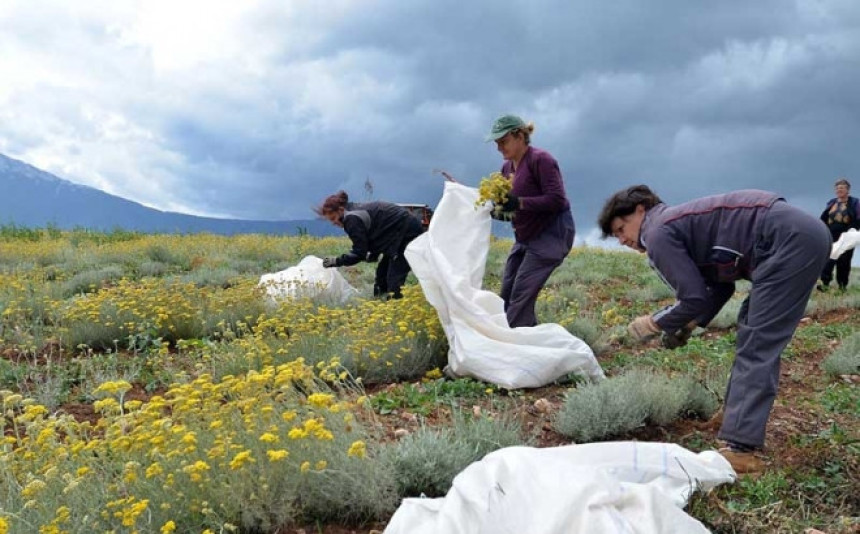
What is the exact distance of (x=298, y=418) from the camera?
2.83 meters

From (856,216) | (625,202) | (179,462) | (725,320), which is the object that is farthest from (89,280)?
(856,216)

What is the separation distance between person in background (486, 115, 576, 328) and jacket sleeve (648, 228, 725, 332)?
182 centimetres

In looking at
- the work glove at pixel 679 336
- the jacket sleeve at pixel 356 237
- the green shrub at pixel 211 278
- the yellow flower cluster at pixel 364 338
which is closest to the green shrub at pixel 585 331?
the yellow flower cluster at pixel 364 338

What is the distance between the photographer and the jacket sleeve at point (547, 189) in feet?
16.0

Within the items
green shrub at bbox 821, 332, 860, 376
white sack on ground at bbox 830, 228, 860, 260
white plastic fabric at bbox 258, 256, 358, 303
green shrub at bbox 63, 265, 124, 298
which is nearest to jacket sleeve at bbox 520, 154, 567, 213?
green shrub at bbox 821, 332, 860, 376

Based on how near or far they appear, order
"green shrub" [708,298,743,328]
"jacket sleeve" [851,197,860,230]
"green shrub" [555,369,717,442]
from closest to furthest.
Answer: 1. "green shrub" [555,369,717,442]
2. "green shrub" [708,298,743,328]
3. "jacket sleeve" [851,197,860,230]

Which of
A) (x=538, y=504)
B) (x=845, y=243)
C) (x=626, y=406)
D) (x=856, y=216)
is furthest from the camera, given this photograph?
(x=856, y=216)

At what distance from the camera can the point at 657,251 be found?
308cm

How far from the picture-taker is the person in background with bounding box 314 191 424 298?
6.48m

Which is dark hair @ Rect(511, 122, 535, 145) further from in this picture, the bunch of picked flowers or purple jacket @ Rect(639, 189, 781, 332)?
purple jacket @ Rect(639, 189, 781, 332)

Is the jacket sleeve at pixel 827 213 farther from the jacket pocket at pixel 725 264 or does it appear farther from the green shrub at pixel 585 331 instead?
the jacket pocket at pixel 725 264

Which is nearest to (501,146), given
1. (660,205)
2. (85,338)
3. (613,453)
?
(660,205)

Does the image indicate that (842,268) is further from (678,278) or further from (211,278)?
(678,278)

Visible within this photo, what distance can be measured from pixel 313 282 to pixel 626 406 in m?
4.45
